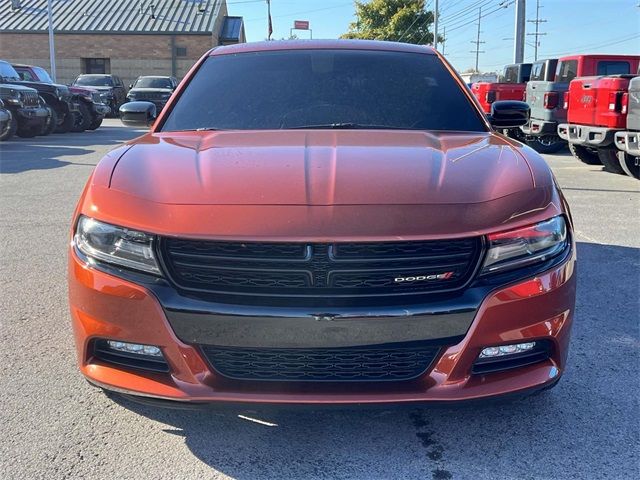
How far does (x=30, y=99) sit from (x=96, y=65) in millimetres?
22881

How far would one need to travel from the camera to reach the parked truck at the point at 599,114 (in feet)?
30.7

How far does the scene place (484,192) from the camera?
235 cm

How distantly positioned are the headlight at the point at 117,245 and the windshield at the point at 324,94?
117 cm

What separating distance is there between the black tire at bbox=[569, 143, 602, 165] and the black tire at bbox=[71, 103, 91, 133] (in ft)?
45.1

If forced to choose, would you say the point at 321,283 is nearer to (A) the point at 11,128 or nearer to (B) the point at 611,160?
(B) the point at 611,160

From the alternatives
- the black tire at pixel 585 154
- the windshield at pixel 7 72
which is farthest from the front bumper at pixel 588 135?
the windshield at pixel 7 72

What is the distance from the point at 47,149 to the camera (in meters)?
14.2

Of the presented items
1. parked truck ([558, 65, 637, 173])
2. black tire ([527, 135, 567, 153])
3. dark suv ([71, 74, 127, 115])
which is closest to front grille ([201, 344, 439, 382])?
parked truck ([558, 65, 637, 173])

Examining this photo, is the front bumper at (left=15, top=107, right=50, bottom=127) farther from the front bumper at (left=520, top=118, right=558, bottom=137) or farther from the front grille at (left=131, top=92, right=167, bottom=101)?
the front bumper at (left=520, top=118, right=558, bottom=137)

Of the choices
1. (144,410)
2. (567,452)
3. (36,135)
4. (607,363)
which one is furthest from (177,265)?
(36,135)

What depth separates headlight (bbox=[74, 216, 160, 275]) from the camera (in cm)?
223

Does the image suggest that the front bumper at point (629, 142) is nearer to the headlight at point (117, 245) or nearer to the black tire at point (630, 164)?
the black tire at point (630, 164)

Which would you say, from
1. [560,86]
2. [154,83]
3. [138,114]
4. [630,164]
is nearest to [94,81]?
[154,83]

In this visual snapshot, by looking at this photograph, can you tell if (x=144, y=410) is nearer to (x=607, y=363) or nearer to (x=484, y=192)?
(x=484, y=192)
